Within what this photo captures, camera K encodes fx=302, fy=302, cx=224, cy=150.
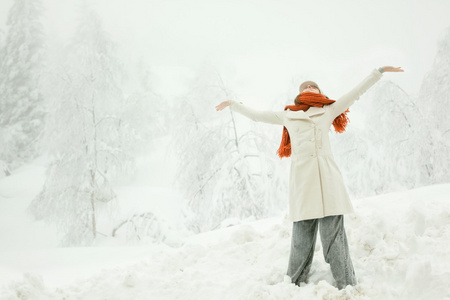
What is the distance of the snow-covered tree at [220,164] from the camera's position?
5688 mm

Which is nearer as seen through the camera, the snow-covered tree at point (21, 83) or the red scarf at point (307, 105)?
the red scarf at point (307, 105)

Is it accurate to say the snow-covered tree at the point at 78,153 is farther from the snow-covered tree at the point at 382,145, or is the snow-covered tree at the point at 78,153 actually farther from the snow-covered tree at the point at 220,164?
the snow-covered tree at the point at 382,145

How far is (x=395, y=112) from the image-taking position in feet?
21.8

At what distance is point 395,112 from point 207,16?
8848mm

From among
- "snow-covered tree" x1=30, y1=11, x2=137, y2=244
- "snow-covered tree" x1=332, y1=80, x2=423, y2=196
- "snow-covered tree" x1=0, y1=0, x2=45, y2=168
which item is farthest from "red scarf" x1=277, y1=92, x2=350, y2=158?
"snow-covered tree" x1=0, y1=0, x2=45, y2=168

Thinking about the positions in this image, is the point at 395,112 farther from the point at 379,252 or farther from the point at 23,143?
the point at 23,143

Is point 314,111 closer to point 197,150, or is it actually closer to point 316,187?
point 316,187

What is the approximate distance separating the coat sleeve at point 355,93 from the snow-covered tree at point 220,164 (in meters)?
4.00

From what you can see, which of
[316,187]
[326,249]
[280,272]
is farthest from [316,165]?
[280,272]

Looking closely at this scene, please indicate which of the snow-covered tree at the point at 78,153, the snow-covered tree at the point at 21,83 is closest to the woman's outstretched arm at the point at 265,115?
the snow-covered tree at the point at 78,153

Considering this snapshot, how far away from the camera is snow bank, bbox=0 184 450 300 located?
4.75 feet

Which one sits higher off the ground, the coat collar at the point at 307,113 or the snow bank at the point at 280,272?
the coat collar at the point at 307,113

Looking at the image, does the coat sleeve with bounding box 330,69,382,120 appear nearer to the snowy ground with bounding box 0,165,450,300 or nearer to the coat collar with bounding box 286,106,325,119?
the coat collar with bounding box 286,106,325,119

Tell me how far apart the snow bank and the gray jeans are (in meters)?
0.07
